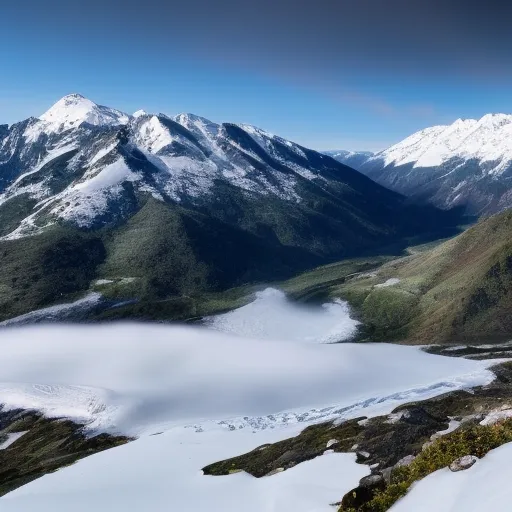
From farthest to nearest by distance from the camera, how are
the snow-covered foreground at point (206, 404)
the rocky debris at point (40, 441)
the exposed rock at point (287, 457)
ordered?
the rocky debris at point (40, 441) → the exposed rock at point (287, 457) → the snow-covered foreground at point (206, 404)

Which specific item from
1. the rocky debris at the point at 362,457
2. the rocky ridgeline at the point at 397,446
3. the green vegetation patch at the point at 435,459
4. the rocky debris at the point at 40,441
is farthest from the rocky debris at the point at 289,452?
the rocky debris at the point at 40,441

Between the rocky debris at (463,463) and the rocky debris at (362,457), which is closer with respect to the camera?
the rocky debris at (463,463)

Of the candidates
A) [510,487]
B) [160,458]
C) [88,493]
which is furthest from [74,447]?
[510,487]

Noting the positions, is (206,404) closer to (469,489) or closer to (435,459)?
(435,459)

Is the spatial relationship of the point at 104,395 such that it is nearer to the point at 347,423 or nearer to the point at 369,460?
the point at 347,423

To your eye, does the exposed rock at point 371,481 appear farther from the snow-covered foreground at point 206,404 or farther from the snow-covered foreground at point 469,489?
the snow-covered foreground at point 469,489

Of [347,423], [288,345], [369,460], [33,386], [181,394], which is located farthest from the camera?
[288,345]
